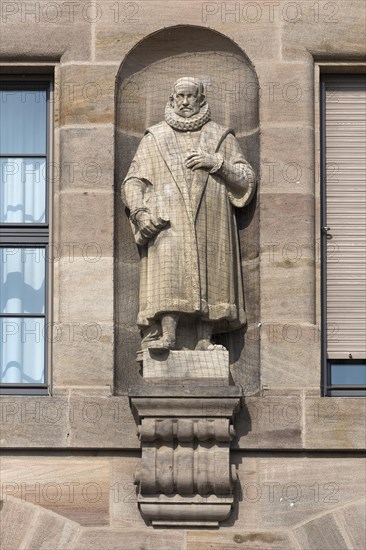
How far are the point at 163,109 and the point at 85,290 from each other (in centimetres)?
169

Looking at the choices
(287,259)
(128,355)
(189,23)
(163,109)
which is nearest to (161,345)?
(128,355)

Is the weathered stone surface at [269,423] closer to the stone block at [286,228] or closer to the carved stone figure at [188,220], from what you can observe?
the carved stone figure at [188,220]

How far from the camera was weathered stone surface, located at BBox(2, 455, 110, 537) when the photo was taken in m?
19.5

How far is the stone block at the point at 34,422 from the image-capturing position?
1958 centimetres

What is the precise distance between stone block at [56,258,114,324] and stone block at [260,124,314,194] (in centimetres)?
144

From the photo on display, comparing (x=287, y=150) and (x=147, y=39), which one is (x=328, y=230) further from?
(x=147, y=39)

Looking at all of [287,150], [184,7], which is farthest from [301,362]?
[184,7]

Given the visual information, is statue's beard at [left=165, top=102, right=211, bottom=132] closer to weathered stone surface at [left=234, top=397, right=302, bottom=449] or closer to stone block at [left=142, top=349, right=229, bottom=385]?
stone block at [left=142, top=349, right=229, bottom=385]

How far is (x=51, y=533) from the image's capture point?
19406mm

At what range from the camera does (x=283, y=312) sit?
65.3 ft

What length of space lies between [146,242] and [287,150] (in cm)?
135

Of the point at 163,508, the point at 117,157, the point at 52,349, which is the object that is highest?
the point at 117,157

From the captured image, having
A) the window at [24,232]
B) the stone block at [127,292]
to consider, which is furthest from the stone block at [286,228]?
the window at [24,232]

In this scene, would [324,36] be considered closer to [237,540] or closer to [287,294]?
[287,294]
